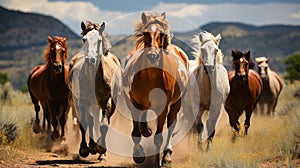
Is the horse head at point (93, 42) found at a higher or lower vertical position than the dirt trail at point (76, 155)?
higher

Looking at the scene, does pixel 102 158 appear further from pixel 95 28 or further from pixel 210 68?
pixel 210 68

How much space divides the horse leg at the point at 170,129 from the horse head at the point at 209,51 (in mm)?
968

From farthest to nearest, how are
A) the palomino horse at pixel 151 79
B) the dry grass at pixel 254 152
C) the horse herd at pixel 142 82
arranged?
the horse herd at pixel 142 82
the palomino horse at pixel 151 79
the dry grass at pixel 254 152

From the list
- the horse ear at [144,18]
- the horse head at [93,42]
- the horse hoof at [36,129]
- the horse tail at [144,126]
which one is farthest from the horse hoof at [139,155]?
the horse hoof at [36,129]

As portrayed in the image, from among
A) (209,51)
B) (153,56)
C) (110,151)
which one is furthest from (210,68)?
(110,151)

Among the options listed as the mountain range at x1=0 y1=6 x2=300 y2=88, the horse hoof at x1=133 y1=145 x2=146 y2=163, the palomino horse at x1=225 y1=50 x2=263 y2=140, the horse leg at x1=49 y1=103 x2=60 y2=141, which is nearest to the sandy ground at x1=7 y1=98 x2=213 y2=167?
the horse hoof at x1=133 y1=145 x2=146 y2=163

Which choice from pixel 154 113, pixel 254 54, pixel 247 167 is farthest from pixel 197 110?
pixel 254 54

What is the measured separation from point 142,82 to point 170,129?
130cm

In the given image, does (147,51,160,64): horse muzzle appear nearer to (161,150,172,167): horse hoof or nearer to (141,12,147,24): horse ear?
(141,12,147,24): horse ear

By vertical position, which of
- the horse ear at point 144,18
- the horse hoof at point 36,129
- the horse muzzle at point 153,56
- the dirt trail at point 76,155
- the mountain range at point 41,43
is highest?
the mountain range at point 41,43

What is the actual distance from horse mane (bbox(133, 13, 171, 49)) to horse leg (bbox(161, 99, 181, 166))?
143 cm

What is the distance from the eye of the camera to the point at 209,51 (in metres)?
9.60

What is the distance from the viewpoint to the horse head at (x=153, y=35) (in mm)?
7984

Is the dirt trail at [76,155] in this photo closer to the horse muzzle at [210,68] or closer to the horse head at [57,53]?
the horse muzzle at [210,68]
